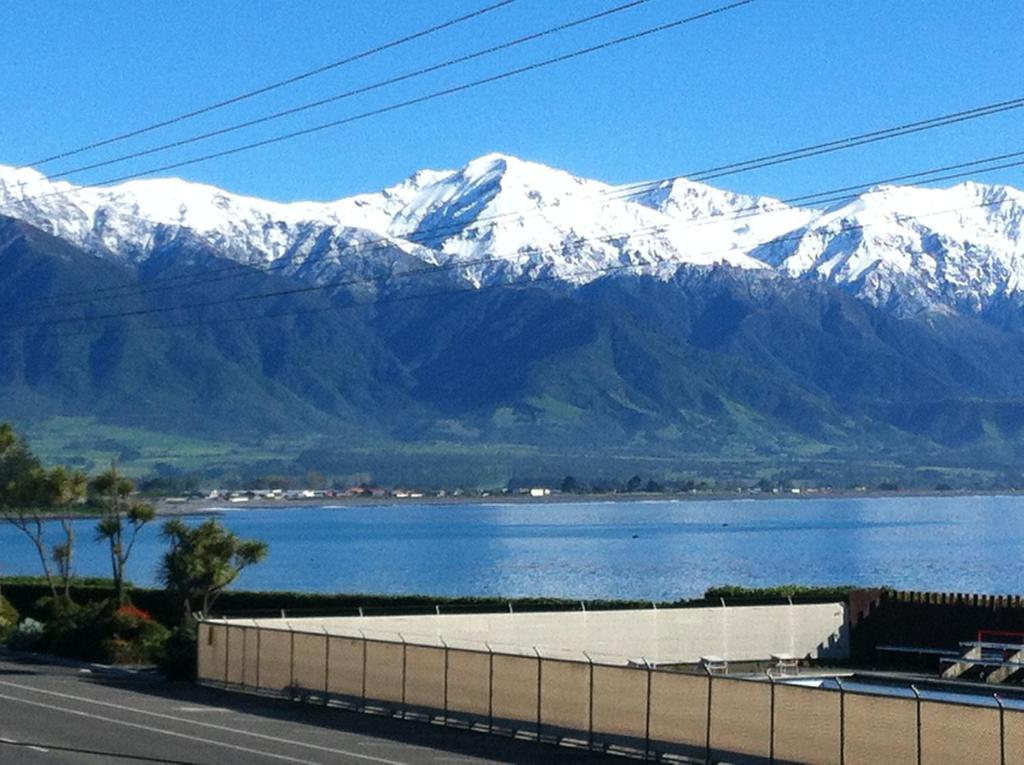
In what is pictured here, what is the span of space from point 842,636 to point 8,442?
102ft

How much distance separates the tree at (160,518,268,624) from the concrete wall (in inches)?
390

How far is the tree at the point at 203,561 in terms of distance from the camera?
52.9 m

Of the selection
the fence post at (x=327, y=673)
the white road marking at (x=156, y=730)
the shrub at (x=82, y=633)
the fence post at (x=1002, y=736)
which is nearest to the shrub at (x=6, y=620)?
the shrub at (x=82, y=633)

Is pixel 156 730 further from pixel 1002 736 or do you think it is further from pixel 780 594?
pixel 780 594

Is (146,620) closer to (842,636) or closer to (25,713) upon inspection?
(25,713)

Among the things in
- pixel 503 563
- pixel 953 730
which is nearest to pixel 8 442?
pixel 953 730

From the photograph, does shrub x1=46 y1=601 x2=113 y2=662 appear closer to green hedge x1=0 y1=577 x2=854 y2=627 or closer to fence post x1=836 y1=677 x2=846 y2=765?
green hedge x1=0 y1=577 x2=854 y2=627

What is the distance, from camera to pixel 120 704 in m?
36.9

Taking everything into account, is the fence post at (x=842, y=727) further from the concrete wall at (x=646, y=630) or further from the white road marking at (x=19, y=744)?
the concrete wall at (x=646, y=630)

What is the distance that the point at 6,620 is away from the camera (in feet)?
178

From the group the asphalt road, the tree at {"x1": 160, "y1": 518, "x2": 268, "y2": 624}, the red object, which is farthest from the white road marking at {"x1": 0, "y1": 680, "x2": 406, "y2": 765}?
the tree at {"x1": 160, "y1": 518, "x2": 268, "y2": 624}

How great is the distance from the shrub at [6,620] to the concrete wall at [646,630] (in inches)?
476

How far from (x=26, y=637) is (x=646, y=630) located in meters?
16.3

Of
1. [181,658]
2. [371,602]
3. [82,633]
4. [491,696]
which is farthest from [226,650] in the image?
[371,602]
